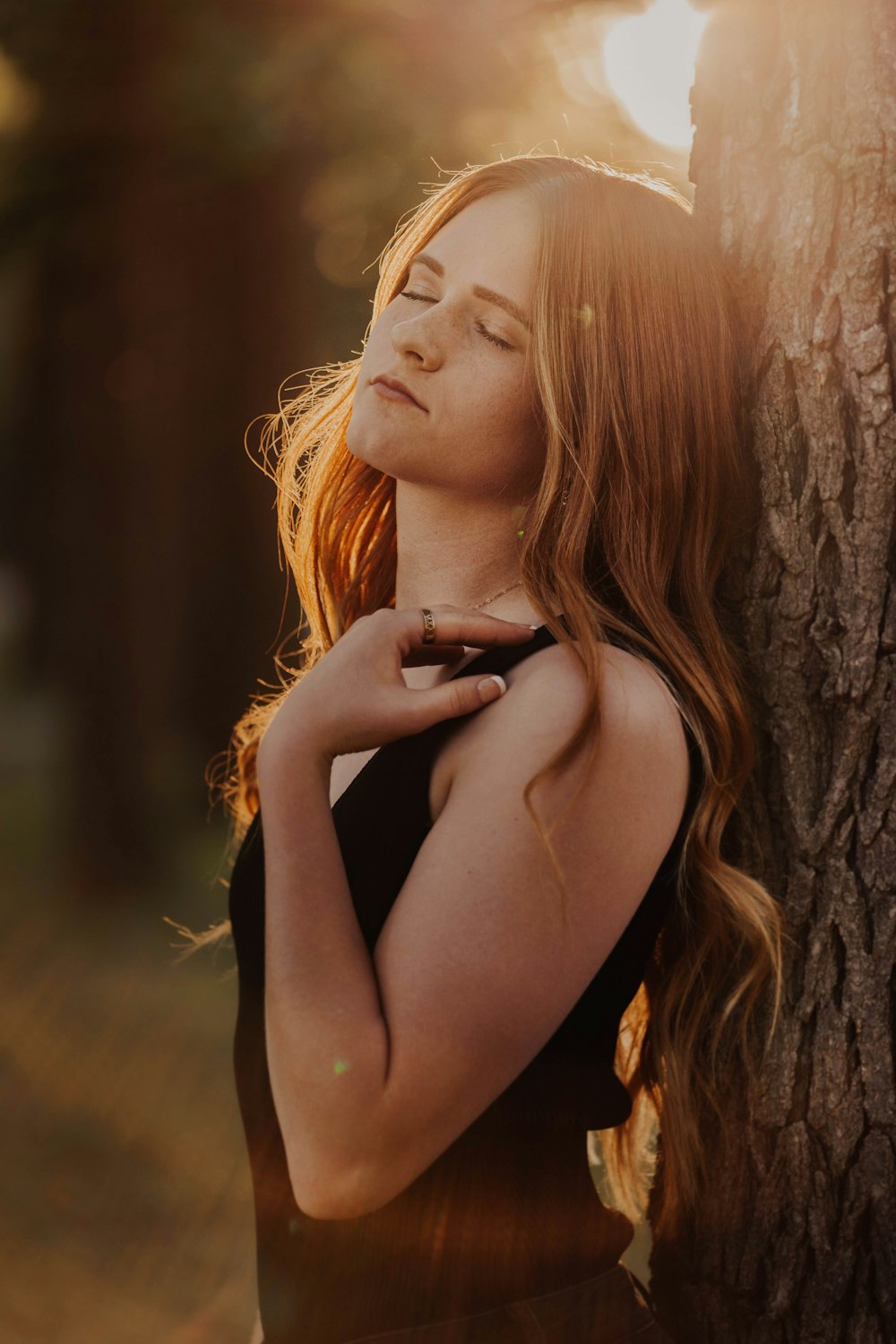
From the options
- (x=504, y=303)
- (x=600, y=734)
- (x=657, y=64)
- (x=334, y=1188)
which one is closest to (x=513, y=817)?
(x=600, y=734)

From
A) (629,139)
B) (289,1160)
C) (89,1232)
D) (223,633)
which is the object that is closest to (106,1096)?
(89,1232)

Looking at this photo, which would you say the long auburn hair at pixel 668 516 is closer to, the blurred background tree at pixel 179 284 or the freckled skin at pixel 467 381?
the freckled skin at pixel 467 381

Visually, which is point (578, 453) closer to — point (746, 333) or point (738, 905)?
point (746, 333)

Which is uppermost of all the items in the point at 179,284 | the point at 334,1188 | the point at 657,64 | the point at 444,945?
the point at 657,64

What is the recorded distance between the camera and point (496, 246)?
1661 millimetres

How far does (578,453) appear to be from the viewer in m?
1.60

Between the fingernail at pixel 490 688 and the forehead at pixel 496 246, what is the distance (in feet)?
2.23

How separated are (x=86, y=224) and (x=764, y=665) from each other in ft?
14.5

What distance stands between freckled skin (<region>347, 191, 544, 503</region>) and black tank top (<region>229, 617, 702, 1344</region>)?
1.22 feet

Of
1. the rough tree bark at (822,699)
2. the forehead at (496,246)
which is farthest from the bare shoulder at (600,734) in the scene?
the forehead at (496,246)

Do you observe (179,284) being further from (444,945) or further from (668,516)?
(444,945)

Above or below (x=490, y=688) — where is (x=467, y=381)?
above

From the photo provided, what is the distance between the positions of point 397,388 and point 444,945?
949mm

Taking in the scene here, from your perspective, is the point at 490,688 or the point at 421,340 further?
the point at 421,340
